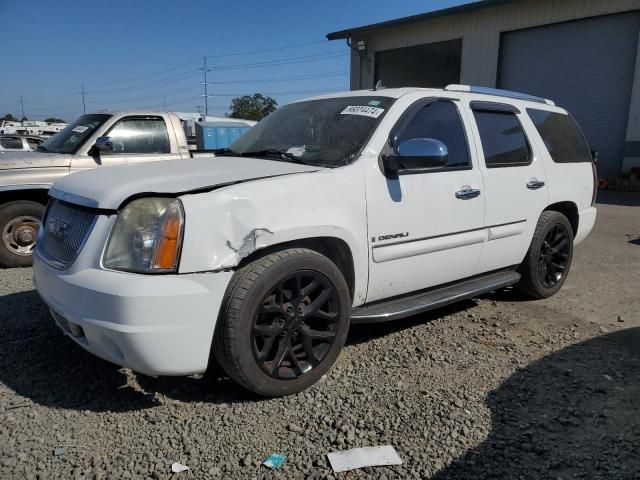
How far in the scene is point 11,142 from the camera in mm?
10406

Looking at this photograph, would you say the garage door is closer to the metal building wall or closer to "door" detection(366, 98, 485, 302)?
the metal building wall

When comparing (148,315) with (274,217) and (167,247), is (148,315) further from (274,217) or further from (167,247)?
(274,217)

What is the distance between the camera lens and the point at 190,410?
2900 mm

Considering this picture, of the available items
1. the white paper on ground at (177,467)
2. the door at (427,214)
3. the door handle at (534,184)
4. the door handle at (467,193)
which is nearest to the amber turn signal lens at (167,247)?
the white paper on ground at (177,467)

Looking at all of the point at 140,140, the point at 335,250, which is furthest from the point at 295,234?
the point at 140,140

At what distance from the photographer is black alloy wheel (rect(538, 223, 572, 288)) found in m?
4.82

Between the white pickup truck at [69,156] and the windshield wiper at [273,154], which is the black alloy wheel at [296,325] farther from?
the white pickup truck at [69,156]

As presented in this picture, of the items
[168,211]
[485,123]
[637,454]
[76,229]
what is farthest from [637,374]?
[76,229]

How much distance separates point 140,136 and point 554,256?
4.92m

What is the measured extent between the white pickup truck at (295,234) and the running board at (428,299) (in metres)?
0.01

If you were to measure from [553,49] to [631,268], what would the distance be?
1168 cm

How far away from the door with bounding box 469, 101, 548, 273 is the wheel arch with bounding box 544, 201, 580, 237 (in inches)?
17.3

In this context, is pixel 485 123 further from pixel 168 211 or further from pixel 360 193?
pixel 168 211

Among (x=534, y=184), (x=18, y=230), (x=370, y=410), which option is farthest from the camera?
(x=18, y=230)
